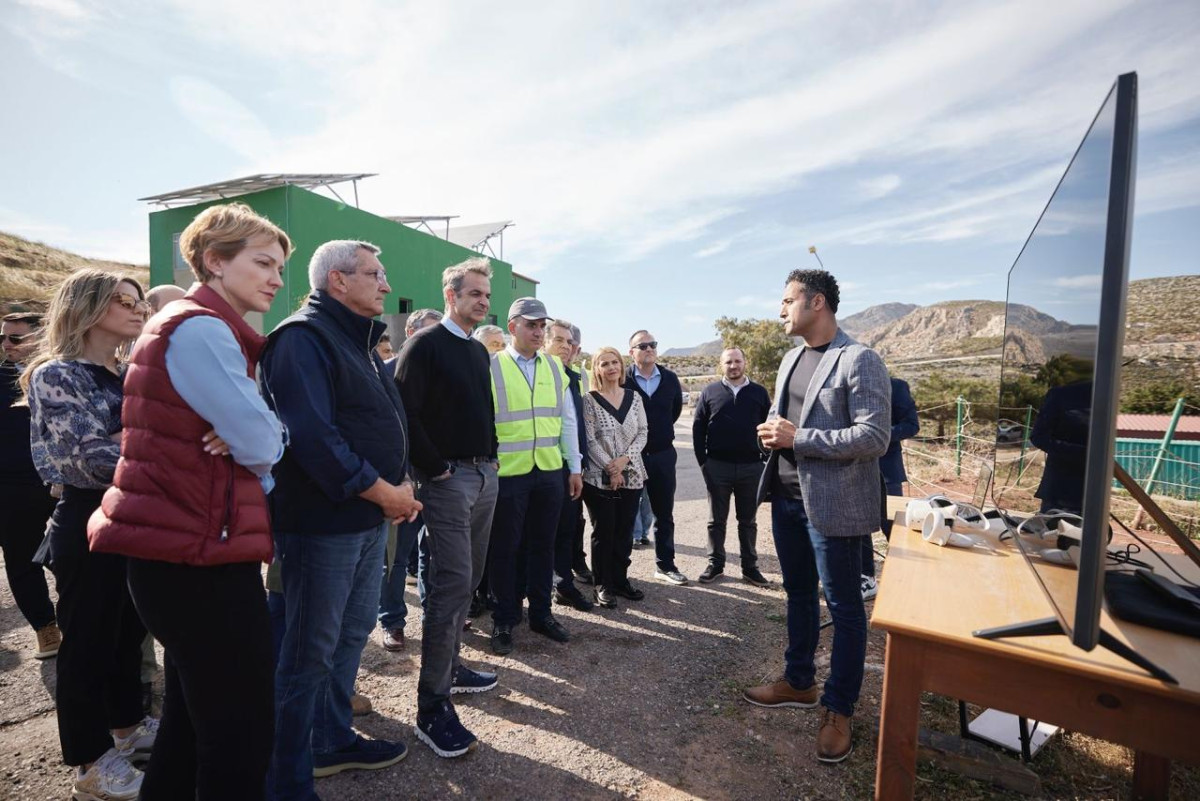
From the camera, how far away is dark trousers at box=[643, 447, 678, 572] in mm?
4902

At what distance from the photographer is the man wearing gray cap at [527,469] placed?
11.7 ft

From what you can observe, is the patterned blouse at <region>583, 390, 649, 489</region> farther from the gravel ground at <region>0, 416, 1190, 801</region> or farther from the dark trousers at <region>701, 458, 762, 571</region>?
the gravel ground at <region>0, 416, 1190, 801</region>

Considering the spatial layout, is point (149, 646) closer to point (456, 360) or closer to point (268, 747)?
point (268, 747)

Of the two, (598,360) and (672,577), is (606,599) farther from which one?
(598,360)

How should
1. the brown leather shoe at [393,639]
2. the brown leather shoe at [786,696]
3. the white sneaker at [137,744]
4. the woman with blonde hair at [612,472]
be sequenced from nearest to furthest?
the white sneaker at [137,744] < the brown leather shoe at [786,696] < the brown leather shoe at [393,639] < the woman with blonde hair at [612,472]

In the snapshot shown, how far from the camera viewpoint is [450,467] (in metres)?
2.72

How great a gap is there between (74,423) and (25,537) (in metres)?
1.74

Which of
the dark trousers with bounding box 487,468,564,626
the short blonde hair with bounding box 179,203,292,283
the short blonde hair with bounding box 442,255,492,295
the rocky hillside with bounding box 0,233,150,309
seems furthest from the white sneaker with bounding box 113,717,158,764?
the rocky hillside with bounding box 0,233,150,309

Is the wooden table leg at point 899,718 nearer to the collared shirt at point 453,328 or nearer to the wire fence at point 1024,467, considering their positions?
the wire fence at point 1024,467

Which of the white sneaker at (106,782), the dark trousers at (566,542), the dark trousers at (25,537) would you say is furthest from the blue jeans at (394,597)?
the dark trousers at (25,537)

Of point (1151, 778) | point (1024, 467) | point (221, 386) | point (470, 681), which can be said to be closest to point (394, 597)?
point (470, 681)

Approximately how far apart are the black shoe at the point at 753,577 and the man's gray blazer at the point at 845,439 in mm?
2383

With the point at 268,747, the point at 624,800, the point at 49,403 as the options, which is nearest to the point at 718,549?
the point at 624,800

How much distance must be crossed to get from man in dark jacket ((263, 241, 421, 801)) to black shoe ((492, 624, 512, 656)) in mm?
1574
